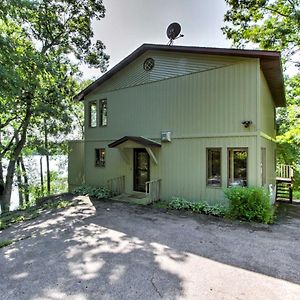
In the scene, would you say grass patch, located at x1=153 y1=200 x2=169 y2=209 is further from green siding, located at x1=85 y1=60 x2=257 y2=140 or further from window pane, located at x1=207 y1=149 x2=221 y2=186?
green siding, located at x1=85 y1=60 x2=257 y2=140

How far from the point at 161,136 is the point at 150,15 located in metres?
6.43

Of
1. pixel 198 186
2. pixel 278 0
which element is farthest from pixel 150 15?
pixel 198 186

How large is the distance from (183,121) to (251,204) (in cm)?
397

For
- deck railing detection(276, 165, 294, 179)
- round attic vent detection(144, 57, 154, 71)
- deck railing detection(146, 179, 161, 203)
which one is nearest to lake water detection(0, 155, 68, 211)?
round attic vent detection(144, 57, 154, 71)

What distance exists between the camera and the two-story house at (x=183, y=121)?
7902 millimetres

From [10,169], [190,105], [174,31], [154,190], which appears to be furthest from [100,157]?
[174,31]

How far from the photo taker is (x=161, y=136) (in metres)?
9.85

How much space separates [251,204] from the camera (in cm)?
707

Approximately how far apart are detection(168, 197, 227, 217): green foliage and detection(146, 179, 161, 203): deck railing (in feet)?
2.91

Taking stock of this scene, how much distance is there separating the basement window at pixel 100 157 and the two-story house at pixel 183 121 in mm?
54

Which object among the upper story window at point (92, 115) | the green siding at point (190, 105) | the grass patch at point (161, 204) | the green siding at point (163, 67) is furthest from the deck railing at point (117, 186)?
the green siding at point (163, 67)

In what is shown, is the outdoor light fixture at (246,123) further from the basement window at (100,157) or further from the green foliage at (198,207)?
the basement window at (100,157)

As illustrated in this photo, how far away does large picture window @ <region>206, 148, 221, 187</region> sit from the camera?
8422 mm

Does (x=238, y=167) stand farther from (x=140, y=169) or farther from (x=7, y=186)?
(x=7, y=186)
